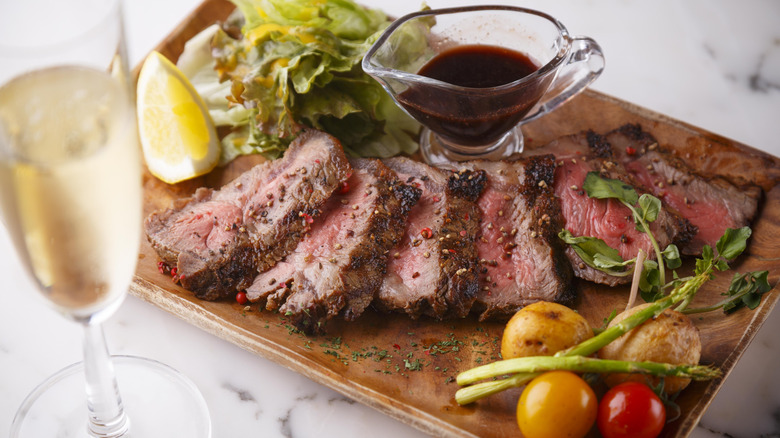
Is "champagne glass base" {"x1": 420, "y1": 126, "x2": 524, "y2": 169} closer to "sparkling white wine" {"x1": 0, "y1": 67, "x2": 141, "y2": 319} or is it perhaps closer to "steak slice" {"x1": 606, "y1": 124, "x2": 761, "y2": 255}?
"steak slice" {"x1": 606, "y1": 124, "x2": 761, "y2": 255}

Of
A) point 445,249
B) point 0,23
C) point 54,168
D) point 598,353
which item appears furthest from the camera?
point 445,249

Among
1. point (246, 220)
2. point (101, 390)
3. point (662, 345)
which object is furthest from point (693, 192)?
point (101, 390)

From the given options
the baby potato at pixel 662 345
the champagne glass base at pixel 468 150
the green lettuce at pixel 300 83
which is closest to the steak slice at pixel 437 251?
the champagne glass base at pixel 468 150

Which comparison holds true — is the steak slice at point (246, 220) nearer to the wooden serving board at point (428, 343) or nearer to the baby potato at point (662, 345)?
the wooden serving board at point (428, 343)

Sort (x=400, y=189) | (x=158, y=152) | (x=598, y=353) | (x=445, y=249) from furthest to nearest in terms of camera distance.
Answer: (x=158, y=152), (x=400, y=189), (x=445, y=249), (x=598, y=353)

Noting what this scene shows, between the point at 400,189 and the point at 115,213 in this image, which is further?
the point at 400,189

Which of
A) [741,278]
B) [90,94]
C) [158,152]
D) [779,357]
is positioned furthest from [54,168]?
[779,357]

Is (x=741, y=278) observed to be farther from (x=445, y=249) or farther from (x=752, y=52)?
(x=752, y=52)
